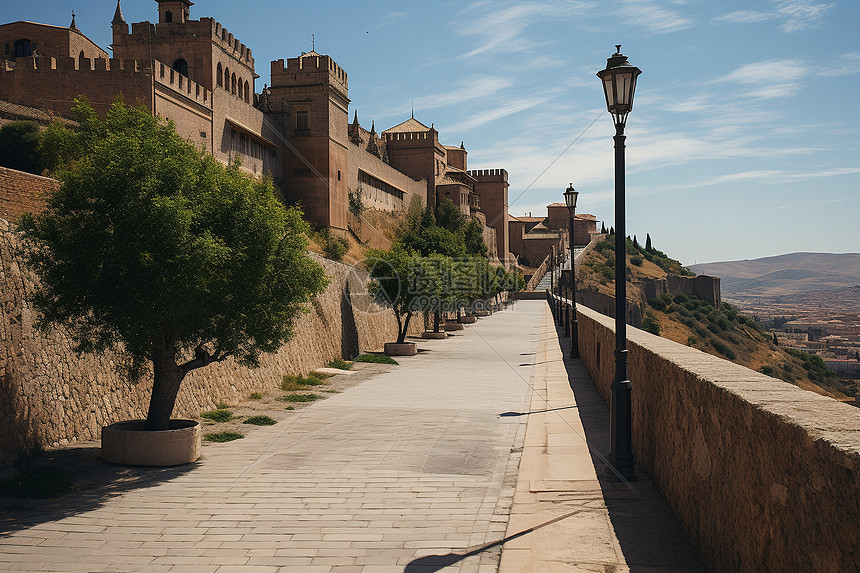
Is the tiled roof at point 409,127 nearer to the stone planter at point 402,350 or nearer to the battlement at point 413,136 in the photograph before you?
the battlement at point 413,136

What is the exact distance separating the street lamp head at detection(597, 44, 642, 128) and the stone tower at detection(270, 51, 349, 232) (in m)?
38.9

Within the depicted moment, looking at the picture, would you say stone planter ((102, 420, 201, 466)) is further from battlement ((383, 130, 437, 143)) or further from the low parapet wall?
battlement ((383, 130, 437, 143))

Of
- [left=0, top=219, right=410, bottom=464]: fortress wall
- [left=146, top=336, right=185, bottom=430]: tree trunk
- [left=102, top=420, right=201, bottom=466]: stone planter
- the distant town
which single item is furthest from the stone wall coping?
the distant town

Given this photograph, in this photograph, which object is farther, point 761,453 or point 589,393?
point 589,393

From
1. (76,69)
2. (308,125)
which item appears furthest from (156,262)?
(308,125)

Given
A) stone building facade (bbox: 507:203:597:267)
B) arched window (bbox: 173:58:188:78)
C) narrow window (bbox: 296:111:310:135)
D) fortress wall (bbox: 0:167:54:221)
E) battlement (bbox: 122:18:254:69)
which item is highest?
battlement (bbox: 122:18:254:69)

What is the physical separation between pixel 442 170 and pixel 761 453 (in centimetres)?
7933

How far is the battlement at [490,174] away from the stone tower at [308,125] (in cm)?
5390

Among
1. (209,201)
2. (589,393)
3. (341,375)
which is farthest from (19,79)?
(589,393)

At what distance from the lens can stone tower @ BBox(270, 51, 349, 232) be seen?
46562mm

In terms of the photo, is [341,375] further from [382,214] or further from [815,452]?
[382,214]

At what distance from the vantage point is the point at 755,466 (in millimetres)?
3924

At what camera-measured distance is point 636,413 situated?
8.52 meters

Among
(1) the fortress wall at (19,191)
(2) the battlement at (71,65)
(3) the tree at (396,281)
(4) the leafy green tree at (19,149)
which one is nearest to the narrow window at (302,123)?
(2) the battlement at (71,65)
